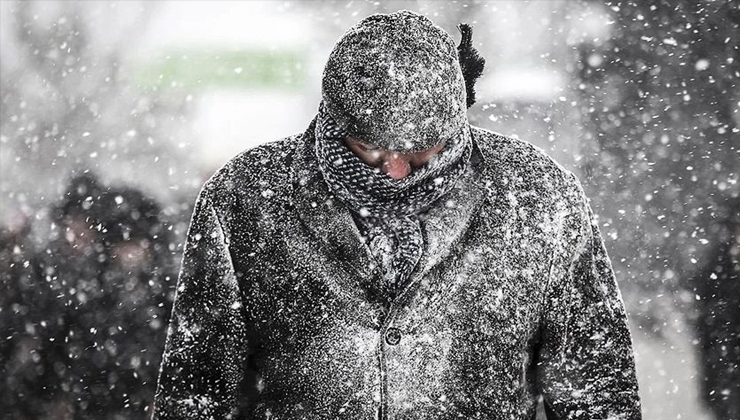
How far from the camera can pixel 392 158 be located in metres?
1.97

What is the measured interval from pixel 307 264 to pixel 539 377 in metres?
0.61

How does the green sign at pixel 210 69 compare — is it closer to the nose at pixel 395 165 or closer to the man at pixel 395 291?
the man at pixel 395 291

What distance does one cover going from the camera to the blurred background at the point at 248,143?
260 inches

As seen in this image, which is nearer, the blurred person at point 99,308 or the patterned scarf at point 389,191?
the patterned scarf at point 389,191

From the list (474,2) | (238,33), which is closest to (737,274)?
(474,2)

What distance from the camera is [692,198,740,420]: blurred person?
6.54 m

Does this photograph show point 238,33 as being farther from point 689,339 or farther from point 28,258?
point 689,339

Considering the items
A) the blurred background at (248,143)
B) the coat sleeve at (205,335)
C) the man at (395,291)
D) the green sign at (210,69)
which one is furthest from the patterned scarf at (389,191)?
the green sign at (210,69)

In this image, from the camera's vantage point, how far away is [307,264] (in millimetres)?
2100

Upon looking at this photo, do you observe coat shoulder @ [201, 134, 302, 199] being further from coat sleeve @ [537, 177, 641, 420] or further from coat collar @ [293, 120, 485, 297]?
coat sleeve @ [537, 177, 641, 420]

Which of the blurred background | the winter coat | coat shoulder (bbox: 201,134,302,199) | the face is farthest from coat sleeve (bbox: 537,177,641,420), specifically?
the blurred background

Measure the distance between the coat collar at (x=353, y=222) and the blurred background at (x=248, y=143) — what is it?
449 centimetres

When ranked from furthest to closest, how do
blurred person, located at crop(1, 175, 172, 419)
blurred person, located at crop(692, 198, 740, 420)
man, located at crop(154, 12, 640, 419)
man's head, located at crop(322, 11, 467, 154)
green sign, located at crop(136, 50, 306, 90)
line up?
green sign, located at crop(136, 50, 306, 90), blurred person, located at crop(1, 175, 172, 419), blurred person, located at crop(692, 198, 740, 420), man, located at crop(154, 12, 640, 419), man's head, located at crop(322, 11, 467, 154)

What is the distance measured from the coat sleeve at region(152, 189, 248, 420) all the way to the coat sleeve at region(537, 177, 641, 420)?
719 millimetres
